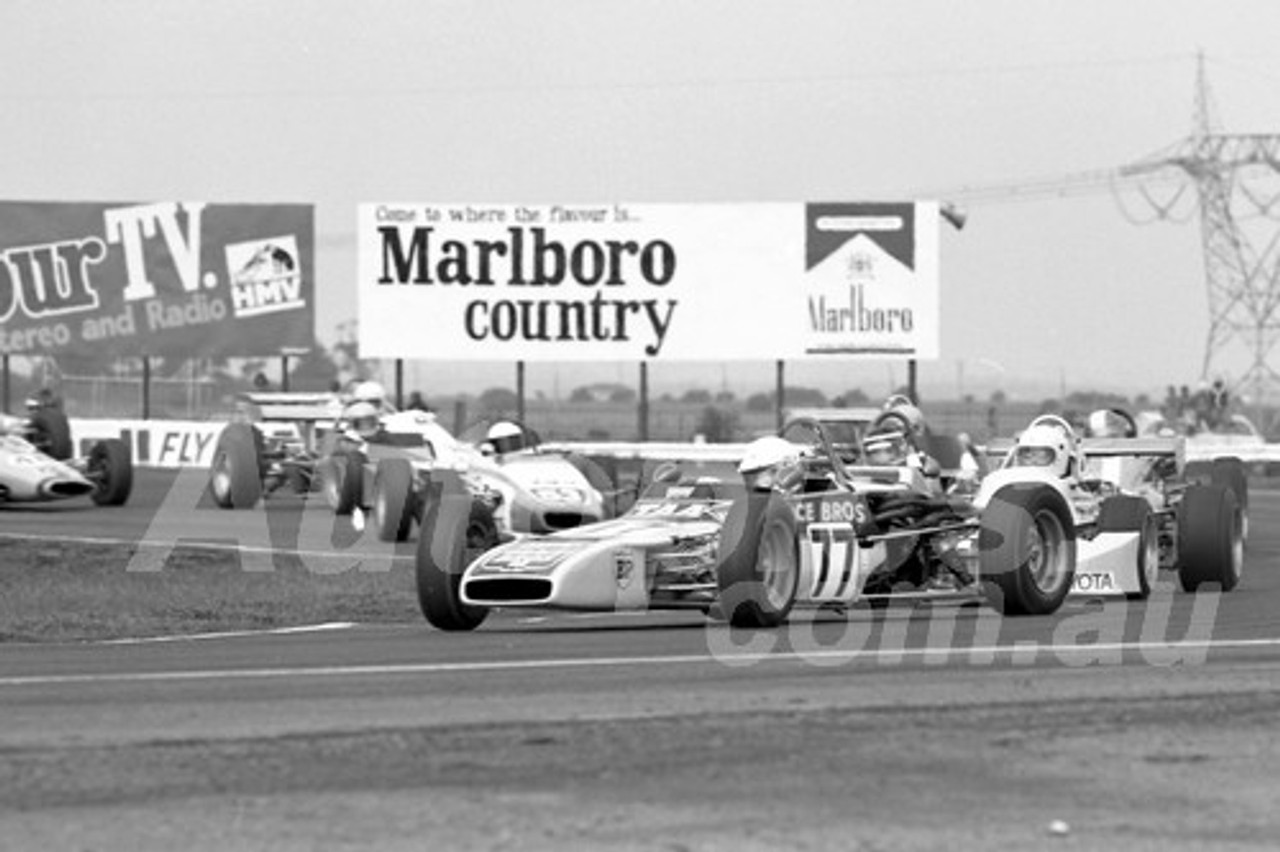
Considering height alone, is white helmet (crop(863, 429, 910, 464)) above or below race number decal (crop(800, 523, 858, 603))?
above

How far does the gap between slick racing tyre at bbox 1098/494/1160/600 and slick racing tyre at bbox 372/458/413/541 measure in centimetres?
1072

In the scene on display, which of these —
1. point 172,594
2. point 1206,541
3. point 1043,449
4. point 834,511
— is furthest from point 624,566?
point 172,594

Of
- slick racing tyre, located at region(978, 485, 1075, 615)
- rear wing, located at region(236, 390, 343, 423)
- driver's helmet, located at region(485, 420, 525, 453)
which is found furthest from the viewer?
rear wing, located at region(236, 390, 343, 423)

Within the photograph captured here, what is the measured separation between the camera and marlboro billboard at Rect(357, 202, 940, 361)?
158ft

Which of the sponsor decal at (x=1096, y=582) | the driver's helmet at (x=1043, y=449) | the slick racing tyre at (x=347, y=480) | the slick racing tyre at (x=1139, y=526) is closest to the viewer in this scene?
the sponsor decal at (x=1096, y=582)

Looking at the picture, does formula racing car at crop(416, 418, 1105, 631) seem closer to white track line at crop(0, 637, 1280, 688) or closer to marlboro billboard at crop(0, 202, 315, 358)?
white track line at crop(0, 637, 1280, 688)

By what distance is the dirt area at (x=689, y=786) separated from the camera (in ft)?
29.6

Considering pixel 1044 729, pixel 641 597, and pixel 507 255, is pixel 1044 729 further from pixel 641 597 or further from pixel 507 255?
pixel 507 255

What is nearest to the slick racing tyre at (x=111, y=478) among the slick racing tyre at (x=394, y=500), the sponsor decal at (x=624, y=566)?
the slick racing tyre at (x=394, y=500)

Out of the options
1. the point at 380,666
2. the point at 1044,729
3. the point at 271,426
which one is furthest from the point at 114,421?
the point at 1044,729

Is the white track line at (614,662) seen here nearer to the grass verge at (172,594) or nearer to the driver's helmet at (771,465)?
the driver's helmet at (771,465)

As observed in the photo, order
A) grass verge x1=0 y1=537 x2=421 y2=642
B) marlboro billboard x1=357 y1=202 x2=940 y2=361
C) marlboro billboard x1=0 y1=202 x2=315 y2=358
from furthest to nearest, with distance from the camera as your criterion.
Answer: marlboro billboard x1=0 y1=202 x2=315 y2=358, marlboro billboard x1=357 y1=202 x2=940 y2=361, grass verge x1=0 y1=537 x2=421 y2=642

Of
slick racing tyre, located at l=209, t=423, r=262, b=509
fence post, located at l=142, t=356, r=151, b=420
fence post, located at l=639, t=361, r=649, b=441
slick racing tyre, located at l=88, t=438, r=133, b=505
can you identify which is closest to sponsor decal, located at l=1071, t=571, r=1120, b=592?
slick racing tyre, located at l=209, t=423, r=262, b=509

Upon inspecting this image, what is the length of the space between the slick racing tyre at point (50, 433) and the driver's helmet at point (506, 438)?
376 inches
